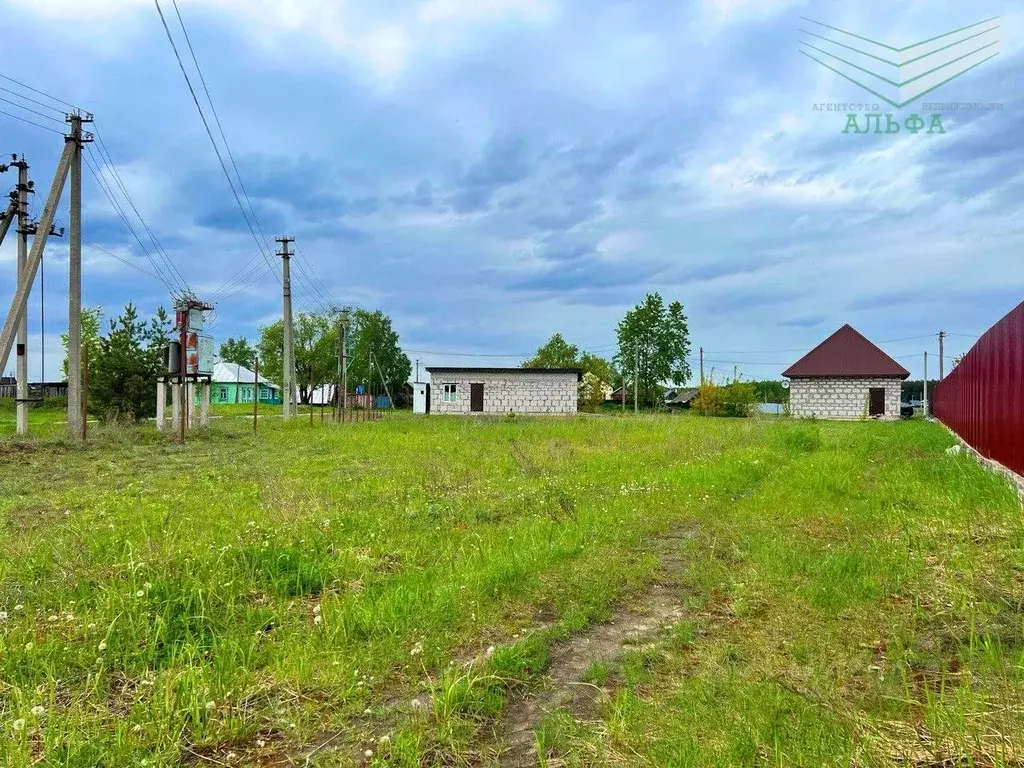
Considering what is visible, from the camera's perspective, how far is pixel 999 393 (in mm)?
8773

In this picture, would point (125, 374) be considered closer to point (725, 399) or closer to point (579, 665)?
point (579, 665)

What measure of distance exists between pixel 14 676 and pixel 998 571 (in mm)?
5528

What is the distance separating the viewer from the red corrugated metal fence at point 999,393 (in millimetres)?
7250

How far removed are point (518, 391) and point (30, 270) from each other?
25791 mm

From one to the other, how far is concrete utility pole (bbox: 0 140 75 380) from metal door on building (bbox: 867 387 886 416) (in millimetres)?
37164

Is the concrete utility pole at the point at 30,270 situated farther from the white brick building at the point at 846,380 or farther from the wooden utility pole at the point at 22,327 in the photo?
the white brick building at the point at 846,380

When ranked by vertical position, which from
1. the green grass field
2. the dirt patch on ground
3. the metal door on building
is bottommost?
the dirt patch on ground

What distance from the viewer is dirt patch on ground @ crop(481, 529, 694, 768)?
2.43 metres

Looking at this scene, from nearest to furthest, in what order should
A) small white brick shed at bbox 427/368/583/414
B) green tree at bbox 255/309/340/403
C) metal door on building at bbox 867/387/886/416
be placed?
metal door on building at bbox 867/387/886/416 < small white brick shed at bbox 427/368/583/414 < green tree at bbox 255/309/340/403

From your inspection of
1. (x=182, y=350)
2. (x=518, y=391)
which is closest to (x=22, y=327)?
(x=182, y=350)

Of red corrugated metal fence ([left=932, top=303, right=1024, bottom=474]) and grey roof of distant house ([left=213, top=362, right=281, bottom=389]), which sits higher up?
grey roof of distant house ([left=213, top=362, right=281, bottom=389])

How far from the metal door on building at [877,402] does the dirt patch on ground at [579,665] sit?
3591 centimetres

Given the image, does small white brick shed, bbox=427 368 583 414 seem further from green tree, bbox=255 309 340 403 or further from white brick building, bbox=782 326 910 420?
green tree, bbox=255 309 340 403

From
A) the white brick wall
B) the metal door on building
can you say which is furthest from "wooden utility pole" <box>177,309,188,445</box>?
the metal door on building
